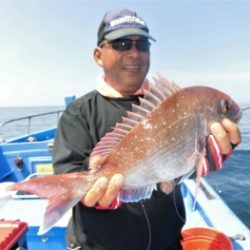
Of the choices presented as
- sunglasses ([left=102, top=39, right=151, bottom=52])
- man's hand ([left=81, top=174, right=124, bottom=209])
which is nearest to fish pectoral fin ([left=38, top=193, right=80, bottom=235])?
man's hand ([left=81, top=174, right=124, bottom=209])

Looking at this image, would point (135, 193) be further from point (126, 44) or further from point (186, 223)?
point (186, 223)

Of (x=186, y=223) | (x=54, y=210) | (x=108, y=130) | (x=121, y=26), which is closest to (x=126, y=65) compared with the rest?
(x=121, y=26)

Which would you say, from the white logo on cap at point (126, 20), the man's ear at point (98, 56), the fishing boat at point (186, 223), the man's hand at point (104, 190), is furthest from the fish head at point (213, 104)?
the fishing boat at point (186, 223)

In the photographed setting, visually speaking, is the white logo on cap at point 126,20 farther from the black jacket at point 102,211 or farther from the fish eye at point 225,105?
the fish eye at point 225,105

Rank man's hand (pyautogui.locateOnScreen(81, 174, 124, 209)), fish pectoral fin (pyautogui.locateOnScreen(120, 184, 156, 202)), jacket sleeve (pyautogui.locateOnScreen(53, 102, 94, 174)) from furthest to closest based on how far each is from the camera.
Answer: jacket sleeve (pyautogui.locateOnScreen(53, 102, 94, 174))
fish pectoral fin (pyautogui.locateOnScreen(120, 184, 156, 202))
man's hand (pyautogui.locateOnScreen(81, 174, 124, 209))

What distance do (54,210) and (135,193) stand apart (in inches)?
21.8

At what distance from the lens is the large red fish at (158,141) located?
6.60ft

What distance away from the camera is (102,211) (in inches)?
90.8

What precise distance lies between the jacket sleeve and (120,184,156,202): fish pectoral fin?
15.6 inches

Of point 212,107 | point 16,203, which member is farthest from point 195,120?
point 16,203

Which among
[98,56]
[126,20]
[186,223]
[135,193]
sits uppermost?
[126,20]

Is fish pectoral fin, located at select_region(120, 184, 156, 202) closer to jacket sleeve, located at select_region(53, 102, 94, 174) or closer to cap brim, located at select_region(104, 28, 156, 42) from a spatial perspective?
jacket sleeve, located at select_region(53, 102, 94, 174)

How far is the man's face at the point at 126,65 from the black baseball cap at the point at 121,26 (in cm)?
6

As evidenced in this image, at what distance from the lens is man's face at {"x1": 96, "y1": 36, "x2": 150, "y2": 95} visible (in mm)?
2490
